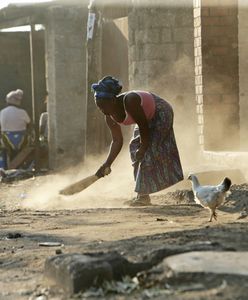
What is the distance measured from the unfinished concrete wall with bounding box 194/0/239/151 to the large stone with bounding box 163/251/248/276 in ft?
23.1

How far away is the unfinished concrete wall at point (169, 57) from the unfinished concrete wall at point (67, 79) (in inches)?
147

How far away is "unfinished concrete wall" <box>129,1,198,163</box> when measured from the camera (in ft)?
40.1

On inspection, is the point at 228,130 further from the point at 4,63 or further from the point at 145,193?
the point at 4,63

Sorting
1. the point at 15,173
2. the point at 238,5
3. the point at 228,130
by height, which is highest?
the point at 238,5

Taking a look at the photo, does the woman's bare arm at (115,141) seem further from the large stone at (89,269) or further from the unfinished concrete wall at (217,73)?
the large stone at (89,269)

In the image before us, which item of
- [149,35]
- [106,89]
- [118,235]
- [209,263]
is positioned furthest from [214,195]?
[149,35]

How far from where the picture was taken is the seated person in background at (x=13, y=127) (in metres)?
16.2

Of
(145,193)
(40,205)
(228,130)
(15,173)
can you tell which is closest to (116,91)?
(145,193)

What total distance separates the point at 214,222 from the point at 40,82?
41.1 ft

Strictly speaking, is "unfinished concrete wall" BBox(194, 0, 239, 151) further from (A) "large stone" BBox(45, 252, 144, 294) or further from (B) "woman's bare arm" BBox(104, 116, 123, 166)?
(A) "large stone" BBox(45, 252, 144, 294)

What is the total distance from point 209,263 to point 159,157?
13.5 feet

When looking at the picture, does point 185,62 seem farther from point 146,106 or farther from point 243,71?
point 146,106

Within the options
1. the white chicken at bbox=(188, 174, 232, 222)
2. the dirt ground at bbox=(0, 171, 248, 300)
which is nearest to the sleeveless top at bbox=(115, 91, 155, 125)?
the dirt ground at bbox=(0, 171, 248, 300)

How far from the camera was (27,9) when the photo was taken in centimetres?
1620
